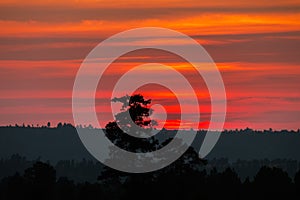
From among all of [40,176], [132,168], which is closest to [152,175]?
[132,168]

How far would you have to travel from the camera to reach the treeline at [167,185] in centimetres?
7500

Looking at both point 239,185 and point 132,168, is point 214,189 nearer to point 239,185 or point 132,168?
A: point 239,185

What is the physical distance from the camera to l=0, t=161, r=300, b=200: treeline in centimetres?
7500

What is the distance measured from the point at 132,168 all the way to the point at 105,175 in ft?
6.25

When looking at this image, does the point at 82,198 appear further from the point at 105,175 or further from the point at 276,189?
the point at 105,175

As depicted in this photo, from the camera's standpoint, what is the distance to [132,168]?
7438cm

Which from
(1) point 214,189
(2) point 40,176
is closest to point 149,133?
(2) point 40,176

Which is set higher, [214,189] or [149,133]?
[214,189]

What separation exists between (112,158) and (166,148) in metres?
3.74

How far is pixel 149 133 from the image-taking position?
7500 centimetres

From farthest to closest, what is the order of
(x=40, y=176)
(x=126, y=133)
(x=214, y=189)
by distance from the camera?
(x=214, y=189)
(x=40, y=176)
(x=126, y=133)

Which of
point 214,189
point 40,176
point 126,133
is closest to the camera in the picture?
point 126,133

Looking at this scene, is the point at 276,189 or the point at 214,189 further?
the point at 214,189

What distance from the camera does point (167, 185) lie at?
76188 millimetres
